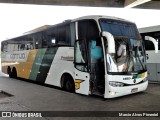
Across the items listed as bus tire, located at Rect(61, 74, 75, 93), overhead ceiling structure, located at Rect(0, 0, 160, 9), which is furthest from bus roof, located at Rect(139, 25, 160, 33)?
bus tire, located at Rect(61, 74, 75, 93)

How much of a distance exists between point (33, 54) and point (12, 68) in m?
4.35

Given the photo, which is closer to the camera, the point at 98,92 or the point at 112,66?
the point at 112,66

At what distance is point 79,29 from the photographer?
8969 millimetres

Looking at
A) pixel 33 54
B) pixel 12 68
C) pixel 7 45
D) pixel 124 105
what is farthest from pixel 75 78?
pixel 7 45

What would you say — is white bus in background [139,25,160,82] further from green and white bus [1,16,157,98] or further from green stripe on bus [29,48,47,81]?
green stripe on bus [29,48,47,81]

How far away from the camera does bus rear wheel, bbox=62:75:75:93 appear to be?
9.54 metres

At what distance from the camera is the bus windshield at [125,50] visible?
7902 millimetres

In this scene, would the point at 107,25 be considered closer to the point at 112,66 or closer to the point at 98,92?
the point at 112,66

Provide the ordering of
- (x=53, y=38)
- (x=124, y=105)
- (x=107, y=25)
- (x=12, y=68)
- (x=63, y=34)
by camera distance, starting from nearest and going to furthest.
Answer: (x=124, y=105), (x=107, y=25), (x=63, y=34), (x=53, y=38), (x=12, y=68)

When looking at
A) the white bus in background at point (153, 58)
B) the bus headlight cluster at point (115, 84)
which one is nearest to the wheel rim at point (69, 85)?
the bus headlight cluster at point (115, 84)

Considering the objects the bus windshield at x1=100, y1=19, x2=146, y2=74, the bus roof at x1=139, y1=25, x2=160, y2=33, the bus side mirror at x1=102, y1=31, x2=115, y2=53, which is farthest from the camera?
the bus roof at x1=139, y1=25, x2=160, y2=33

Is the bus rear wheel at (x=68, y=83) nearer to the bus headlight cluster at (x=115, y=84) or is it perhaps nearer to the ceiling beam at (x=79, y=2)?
the bus headlight cluster at (x=115, y=84)

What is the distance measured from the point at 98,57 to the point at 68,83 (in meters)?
2.16

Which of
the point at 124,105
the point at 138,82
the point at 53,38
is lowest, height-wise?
the point at 124,105
